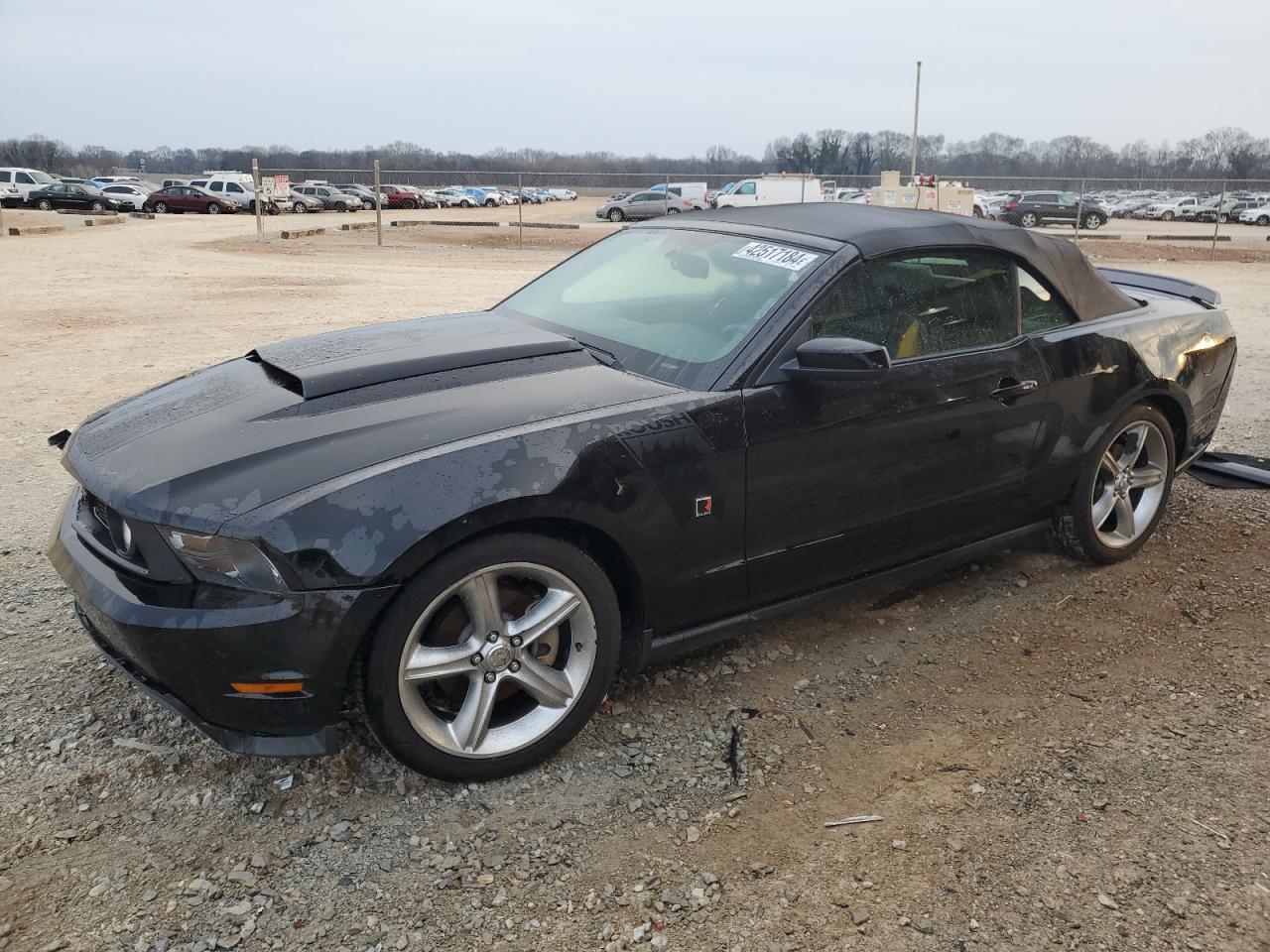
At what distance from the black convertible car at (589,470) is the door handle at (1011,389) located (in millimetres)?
14

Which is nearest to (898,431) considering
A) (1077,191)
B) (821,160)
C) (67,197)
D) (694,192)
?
(694,192)

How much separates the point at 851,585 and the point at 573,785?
50.2 inches

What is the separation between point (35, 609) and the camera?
3.77 meters

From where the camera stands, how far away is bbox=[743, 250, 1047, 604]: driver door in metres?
3.13

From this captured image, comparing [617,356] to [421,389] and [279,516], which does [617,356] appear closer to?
[421,389]

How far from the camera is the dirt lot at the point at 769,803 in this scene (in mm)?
2316

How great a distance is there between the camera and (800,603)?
3.36m

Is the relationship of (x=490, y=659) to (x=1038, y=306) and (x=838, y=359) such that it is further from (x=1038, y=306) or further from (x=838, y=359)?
(x=1038, y=306)

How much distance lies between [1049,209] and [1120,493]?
1560 inches

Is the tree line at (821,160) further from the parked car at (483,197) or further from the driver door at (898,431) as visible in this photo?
the driver door at (898,431)

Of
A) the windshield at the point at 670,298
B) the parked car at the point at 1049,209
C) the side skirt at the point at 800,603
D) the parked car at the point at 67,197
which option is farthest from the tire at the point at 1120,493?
the parked car at the point at 67,197

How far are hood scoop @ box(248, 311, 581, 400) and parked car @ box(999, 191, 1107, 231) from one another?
39.0 m

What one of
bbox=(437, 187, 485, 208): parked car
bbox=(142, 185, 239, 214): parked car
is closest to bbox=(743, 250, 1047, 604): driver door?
bbox=(142, 185, 239, 214): parked car

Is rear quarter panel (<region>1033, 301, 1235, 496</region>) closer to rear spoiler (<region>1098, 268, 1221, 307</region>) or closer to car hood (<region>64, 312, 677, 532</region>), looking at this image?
rear spoiler (<region>1098, 268, 1221, 307</region>)
